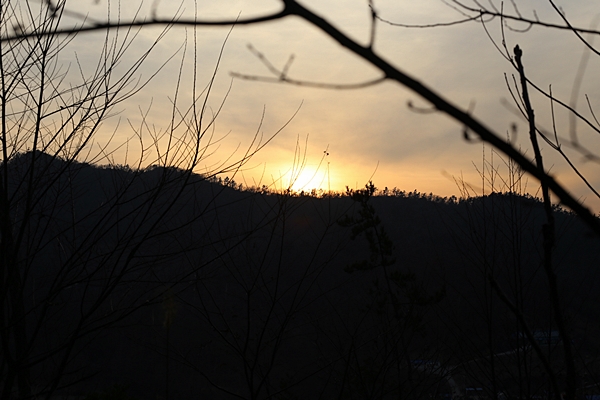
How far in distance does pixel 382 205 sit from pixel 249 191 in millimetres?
42965

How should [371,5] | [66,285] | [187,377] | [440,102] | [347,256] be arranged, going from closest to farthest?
[440,102]
[371,5]
[66,285]
[187,377]
[347,256]

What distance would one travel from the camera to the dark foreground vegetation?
3625 mm

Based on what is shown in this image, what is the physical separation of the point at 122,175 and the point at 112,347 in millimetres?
29449

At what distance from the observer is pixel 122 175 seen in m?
3.91

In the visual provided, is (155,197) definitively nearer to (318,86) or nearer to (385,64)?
(318,86)

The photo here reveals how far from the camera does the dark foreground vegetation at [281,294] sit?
3625 millimetres

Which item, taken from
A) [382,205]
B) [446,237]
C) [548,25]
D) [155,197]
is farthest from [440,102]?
[382,205]

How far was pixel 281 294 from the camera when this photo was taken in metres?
6.26

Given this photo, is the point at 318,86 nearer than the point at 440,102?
No

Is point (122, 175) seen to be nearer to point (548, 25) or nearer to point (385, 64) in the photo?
point (548, 25)

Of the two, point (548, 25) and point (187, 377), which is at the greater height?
point (548, 25)

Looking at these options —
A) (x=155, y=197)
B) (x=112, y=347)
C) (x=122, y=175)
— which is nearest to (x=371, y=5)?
(x=155, y=197)

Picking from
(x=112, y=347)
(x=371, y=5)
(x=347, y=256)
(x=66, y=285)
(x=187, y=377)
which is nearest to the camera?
(x=371, y=5)

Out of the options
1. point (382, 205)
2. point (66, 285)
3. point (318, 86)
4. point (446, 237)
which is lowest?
point (66, 285)
